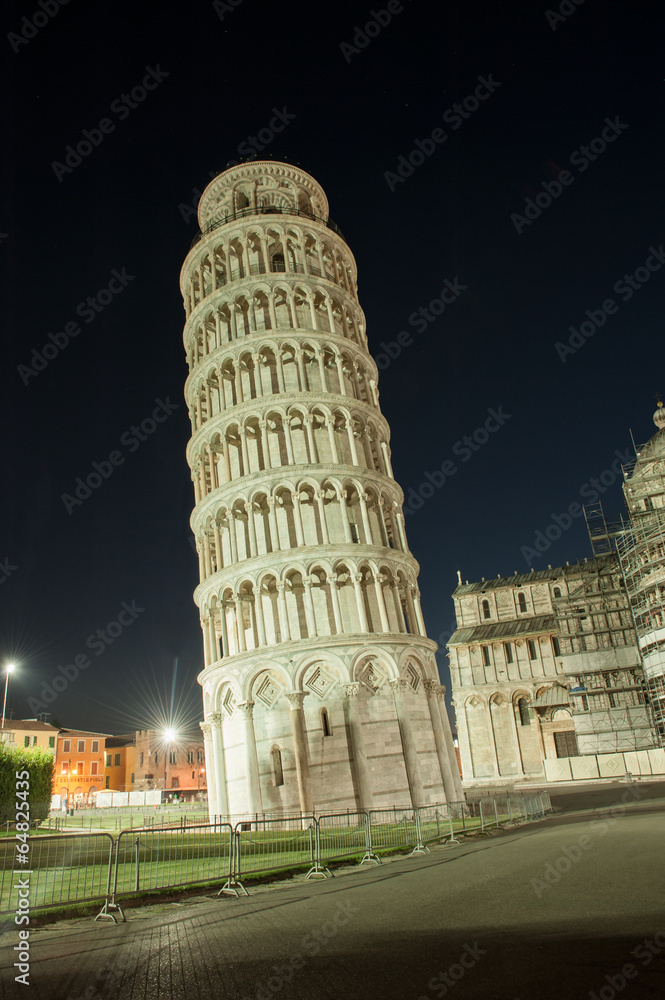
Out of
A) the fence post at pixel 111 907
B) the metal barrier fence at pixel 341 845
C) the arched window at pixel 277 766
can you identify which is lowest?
the metal barrier fence at pixel 341 845

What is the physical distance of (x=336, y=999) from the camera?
5.45m

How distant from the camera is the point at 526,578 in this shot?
6962 centimetres

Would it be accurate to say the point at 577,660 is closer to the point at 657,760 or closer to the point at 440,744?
the point at 657,760

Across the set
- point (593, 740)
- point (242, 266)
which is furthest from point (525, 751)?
point (242, 266)

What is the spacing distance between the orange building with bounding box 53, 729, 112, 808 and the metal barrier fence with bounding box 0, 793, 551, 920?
70.5 m

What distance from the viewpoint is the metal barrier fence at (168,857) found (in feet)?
34.4

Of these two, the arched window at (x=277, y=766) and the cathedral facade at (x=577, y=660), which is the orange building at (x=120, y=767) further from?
the arched window at (x=277, y=766)

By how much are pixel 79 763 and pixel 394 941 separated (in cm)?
8611

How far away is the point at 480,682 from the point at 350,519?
35.7 m

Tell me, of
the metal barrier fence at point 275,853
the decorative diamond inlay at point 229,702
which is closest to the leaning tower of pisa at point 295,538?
the decorative diamond inlay at point 229,702

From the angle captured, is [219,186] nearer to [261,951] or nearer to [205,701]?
[205,701]

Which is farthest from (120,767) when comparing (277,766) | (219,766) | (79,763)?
(277,766)

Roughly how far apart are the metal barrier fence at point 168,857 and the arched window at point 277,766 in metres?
8.95

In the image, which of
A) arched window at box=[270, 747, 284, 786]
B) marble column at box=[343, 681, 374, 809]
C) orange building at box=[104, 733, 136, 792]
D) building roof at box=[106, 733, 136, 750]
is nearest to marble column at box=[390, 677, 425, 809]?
marble column at box=[343, 681, 374, 809]
